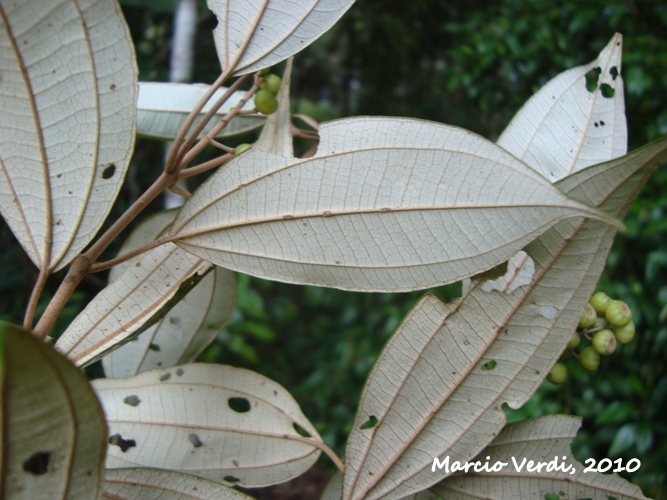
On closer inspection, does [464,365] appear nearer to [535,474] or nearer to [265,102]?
[535,474]

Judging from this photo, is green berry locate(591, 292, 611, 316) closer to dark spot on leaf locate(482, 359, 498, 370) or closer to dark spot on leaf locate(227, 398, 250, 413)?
dark spot on leaf locate(482, 359, 498, 370)

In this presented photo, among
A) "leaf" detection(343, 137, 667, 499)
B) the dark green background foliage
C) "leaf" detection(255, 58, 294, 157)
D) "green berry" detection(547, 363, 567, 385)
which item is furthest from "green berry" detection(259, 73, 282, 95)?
the dark green background foliage

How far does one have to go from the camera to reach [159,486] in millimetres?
396

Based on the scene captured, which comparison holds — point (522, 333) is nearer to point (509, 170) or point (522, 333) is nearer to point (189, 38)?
point (509, 170)

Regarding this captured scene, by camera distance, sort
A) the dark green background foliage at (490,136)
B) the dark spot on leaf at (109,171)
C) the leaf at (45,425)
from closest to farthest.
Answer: the leaf at (45,425)
the dark spot on leaf at (109,171)
the dark green background foliage at (490,136)

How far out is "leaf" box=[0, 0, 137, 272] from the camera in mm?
321

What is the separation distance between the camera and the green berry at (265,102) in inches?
18.6

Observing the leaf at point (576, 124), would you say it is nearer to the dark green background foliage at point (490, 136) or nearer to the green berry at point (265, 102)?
the green berry at point (265, 102)

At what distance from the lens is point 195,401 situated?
1.55ft

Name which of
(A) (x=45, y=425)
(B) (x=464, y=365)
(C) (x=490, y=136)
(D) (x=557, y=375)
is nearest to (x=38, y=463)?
(A) (x=45, y=425)

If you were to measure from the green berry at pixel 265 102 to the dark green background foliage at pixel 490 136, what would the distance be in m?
0.99

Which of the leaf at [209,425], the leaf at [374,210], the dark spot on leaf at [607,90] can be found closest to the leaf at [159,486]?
the leaf at [209,425]

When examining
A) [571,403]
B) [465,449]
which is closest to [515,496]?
[465,449]

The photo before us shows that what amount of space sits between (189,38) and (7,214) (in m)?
1.24
